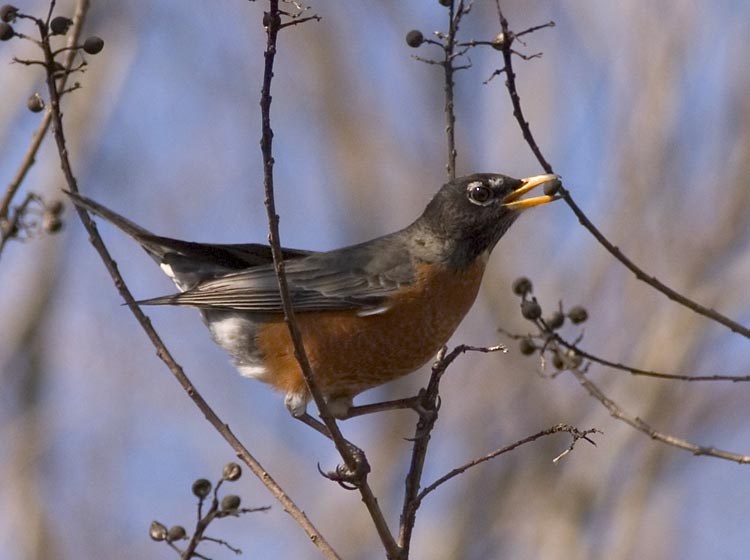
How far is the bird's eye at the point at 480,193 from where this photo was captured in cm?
510

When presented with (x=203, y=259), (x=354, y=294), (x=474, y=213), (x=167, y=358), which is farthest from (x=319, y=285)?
(x=167, y=358)

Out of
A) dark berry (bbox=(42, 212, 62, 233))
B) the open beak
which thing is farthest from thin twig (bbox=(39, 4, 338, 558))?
the open beak

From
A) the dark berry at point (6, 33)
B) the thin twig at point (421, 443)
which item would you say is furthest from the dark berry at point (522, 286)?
the dark berry at point (6, 33)

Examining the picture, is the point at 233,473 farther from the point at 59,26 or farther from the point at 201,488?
the point at 59,26

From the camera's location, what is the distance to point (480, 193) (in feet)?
16.8

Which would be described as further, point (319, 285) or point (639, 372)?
point (319, 285)

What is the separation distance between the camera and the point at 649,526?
304 inches

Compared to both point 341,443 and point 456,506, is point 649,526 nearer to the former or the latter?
point 456,506

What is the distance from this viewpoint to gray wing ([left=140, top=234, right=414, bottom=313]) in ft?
16.6

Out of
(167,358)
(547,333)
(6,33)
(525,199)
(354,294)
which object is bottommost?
(167,358)

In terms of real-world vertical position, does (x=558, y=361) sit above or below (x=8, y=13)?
below

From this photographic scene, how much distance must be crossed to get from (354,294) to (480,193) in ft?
2.58

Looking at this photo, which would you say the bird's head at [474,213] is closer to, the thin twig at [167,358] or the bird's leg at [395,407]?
the bird's leg at [395,407]

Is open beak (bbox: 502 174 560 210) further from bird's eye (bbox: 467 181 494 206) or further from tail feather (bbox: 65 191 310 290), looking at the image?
tail feather (bbox: 65 191 310 290)
